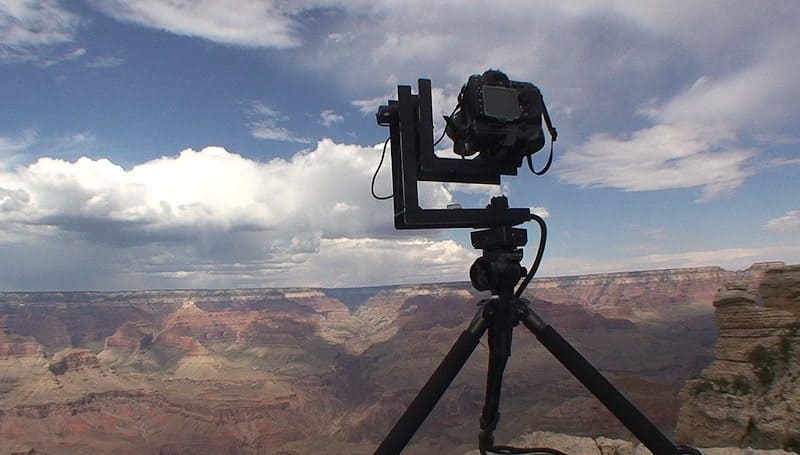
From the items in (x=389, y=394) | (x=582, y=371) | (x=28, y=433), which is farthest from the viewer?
(x=389, y=394)

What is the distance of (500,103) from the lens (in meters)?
2.69

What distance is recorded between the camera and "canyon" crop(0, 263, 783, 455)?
8144 centimetres

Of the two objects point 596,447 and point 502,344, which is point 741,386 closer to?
point 596,447

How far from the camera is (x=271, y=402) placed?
10306cm

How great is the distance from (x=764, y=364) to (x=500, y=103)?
25.3 m

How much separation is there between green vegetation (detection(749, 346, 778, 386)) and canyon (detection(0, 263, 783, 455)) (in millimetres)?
5158

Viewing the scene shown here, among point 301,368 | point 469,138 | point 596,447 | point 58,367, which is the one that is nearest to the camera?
point 469,138

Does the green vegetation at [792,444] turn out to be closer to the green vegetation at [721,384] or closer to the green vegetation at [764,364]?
the green vegetation at [764,364]

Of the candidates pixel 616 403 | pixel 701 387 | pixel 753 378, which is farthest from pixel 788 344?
pixel 616 403

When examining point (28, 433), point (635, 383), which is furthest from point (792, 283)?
point (28, 433)

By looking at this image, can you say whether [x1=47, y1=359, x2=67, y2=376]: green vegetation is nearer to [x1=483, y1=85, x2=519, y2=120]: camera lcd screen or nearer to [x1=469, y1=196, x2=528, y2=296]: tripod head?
[x1=469, y1=196, x2=528, y2=296]: tripod head

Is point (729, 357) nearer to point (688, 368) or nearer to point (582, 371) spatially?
point (582, 371)

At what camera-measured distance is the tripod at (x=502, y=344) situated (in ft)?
Result: 7.68

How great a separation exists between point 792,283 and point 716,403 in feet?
25.5
